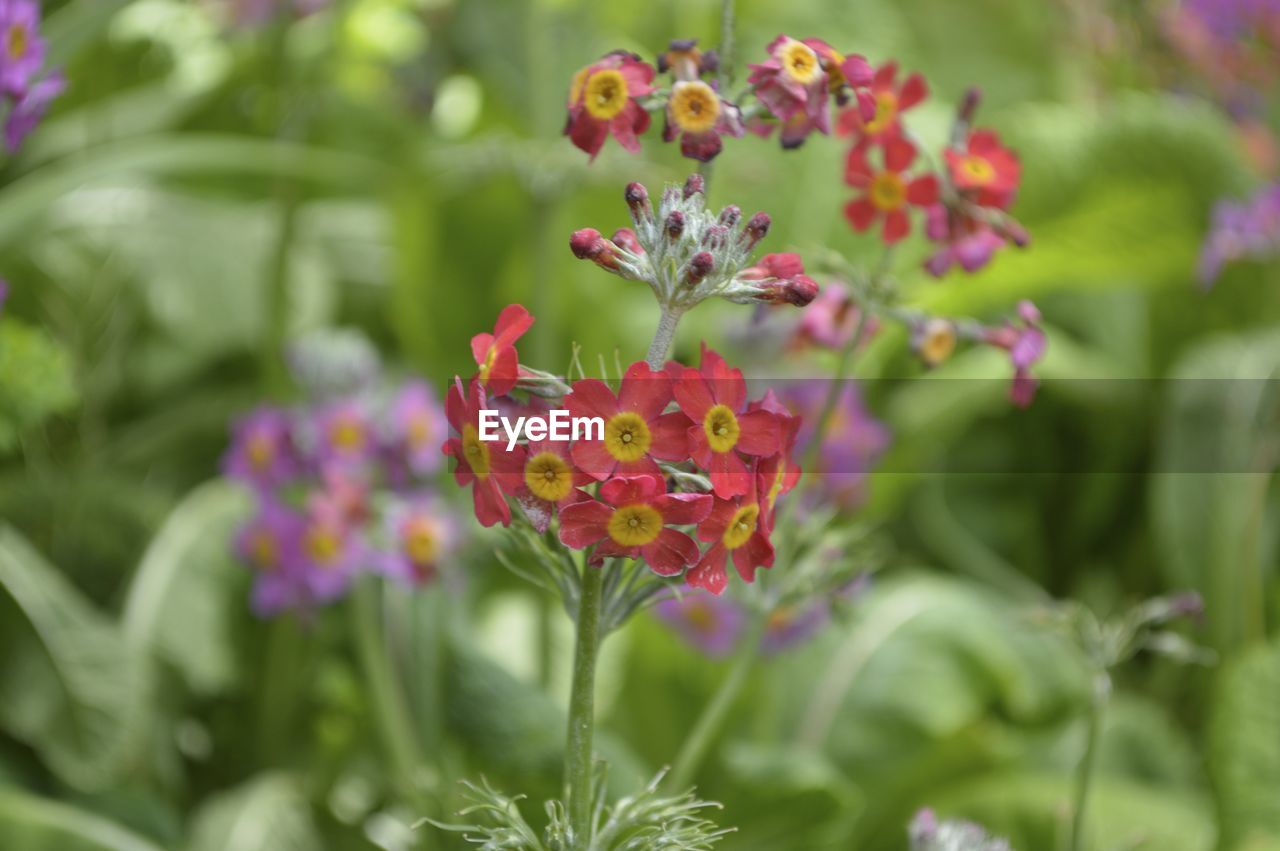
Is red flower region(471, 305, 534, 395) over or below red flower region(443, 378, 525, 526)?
over

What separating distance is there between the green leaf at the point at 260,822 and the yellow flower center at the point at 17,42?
71cm

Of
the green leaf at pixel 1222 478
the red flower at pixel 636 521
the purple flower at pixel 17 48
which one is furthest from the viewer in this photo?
the green leaf at pixel 1222 478

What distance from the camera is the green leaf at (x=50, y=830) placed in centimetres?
109

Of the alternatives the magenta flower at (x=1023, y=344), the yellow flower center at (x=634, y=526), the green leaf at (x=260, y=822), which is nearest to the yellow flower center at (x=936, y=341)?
the magenta flower at (x=1023, y=344)

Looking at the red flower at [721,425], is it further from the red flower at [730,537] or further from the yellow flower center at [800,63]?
the yellow flower center at [800,63]

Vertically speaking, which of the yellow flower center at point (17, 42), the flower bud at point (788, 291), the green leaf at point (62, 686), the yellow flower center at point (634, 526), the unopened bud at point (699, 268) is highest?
the yellow flower center at point (17, 42)

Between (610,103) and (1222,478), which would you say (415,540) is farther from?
(1222,478)

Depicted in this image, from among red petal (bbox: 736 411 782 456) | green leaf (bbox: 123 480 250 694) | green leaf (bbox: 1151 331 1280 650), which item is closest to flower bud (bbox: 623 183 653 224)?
red petal (bbox: 736 411 782 456)

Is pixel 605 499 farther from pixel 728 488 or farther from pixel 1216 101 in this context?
pixel 1216 101

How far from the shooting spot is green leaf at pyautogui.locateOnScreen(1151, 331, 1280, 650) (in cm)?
167

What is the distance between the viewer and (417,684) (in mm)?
1387

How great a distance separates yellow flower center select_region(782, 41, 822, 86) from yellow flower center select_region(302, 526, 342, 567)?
27.2 inches

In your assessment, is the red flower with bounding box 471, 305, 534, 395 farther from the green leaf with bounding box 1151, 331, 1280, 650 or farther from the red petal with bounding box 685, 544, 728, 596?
the green leaf with bounding box 1151, 331, 1280, 650

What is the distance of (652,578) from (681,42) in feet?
0.87
